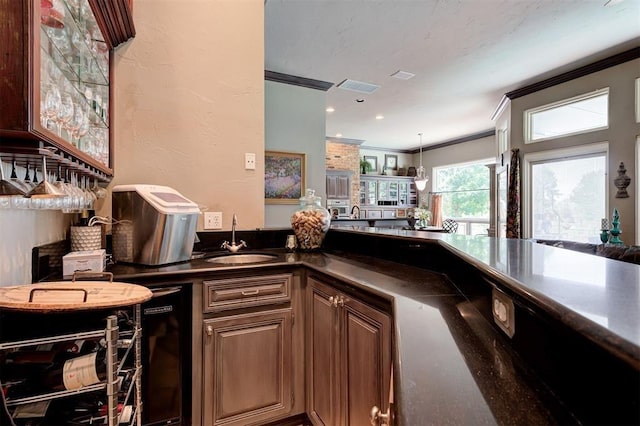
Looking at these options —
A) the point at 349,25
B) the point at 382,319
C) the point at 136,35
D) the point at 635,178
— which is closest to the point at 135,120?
the point at 136,35

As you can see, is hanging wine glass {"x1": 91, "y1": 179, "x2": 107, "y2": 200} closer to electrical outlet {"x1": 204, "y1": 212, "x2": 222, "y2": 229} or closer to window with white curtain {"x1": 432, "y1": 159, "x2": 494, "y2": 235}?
electrical outlet {"x1": 204, "y1": 212, "x2": 222, "y2": 229}

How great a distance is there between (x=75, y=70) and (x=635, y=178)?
550 centimetres

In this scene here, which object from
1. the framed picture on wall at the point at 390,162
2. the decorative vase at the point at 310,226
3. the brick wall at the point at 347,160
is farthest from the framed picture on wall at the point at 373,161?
the decorative vase at the point at 310,226

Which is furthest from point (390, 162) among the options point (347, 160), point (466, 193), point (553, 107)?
point (553, 107)

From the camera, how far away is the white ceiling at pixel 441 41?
3043 millimetres

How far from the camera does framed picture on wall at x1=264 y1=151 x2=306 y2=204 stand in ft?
14.0

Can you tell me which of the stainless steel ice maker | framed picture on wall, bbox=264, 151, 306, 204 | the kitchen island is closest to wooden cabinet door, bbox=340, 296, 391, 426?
the kitchen island

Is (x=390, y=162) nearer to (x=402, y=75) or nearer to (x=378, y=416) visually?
(x=402, y=75)

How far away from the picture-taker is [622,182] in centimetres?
Answer: 406

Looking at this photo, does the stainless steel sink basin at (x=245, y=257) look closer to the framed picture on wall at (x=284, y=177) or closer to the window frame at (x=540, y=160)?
the framed picture on wall at (x=284, y=177)

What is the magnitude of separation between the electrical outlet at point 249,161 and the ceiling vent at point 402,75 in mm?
2878

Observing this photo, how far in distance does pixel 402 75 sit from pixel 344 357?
4134mm

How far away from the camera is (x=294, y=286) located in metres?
1.86

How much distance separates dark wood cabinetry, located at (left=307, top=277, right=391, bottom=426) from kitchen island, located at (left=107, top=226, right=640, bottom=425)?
0.53ft
